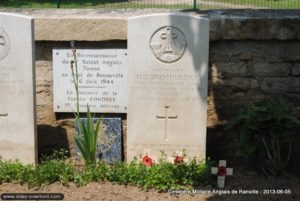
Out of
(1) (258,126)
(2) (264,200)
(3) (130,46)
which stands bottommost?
(2) (264,200)

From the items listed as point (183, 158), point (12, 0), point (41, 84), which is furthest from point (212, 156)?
point (12, 0)

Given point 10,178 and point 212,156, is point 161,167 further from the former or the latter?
point 10,178

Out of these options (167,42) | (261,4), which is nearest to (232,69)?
(167,42)

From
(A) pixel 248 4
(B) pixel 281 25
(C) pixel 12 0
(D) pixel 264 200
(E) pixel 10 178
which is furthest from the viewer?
(C) pixel 12 0

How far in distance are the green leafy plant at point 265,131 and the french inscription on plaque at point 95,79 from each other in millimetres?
1073

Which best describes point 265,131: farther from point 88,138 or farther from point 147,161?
point 88,138

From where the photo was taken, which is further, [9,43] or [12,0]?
[12,0]

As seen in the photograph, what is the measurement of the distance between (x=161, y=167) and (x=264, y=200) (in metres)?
0.88

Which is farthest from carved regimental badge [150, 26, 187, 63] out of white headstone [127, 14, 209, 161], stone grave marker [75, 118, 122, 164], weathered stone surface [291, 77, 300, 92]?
weathered stone surface [291, 77, 300, 92]

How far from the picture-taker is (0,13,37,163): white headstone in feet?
14.9

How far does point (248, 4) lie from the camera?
44.4 ft

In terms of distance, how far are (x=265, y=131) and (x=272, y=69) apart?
73 centimetres

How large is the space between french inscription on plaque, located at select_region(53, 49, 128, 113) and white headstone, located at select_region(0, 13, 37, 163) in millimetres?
371

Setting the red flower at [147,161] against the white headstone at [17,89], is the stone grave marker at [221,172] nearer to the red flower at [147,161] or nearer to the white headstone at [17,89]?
the red flower at [147,161]
